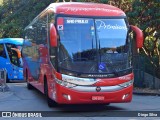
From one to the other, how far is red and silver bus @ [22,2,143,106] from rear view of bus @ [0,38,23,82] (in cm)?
1301

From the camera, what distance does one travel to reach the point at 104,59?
38.9ft

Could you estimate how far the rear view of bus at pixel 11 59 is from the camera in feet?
83.3

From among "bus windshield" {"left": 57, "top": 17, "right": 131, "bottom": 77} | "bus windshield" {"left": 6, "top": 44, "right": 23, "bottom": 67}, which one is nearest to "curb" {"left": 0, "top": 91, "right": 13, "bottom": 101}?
"bus windshield" {"left": 57, "top": 17, "right": 131, "bottom": 77}

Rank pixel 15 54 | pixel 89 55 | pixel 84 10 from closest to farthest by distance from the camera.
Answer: pixel 89 55 → pixel 84 10 → pixel 15 54

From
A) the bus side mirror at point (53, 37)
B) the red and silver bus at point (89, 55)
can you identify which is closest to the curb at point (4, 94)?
the red and silver bus at point (89, 55)

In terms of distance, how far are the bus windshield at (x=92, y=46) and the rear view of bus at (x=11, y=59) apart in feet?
45.7

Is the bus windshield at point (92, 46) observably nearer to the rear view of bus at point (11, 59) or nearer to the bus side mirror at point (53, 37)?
the bus side mirror at point (53, 37)

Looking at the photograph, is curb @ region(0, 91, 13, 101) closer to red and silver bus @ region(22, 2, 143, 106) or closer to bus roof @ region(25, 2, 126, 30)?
red and silver bus @ region(22, 2, 143, 106)

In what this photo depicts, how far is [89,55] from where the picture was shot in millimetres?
11805

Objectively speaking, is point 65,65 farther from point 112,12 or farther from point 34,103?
point 34,103

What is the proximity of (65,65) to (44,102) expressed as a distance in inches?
146

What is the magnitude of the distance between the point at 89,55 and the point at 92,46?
32cm

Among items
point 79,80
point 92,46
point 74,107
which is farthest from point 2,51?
point 79,80

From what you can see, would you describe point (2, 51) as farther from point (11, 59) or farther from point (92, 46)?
point (92, 46)
